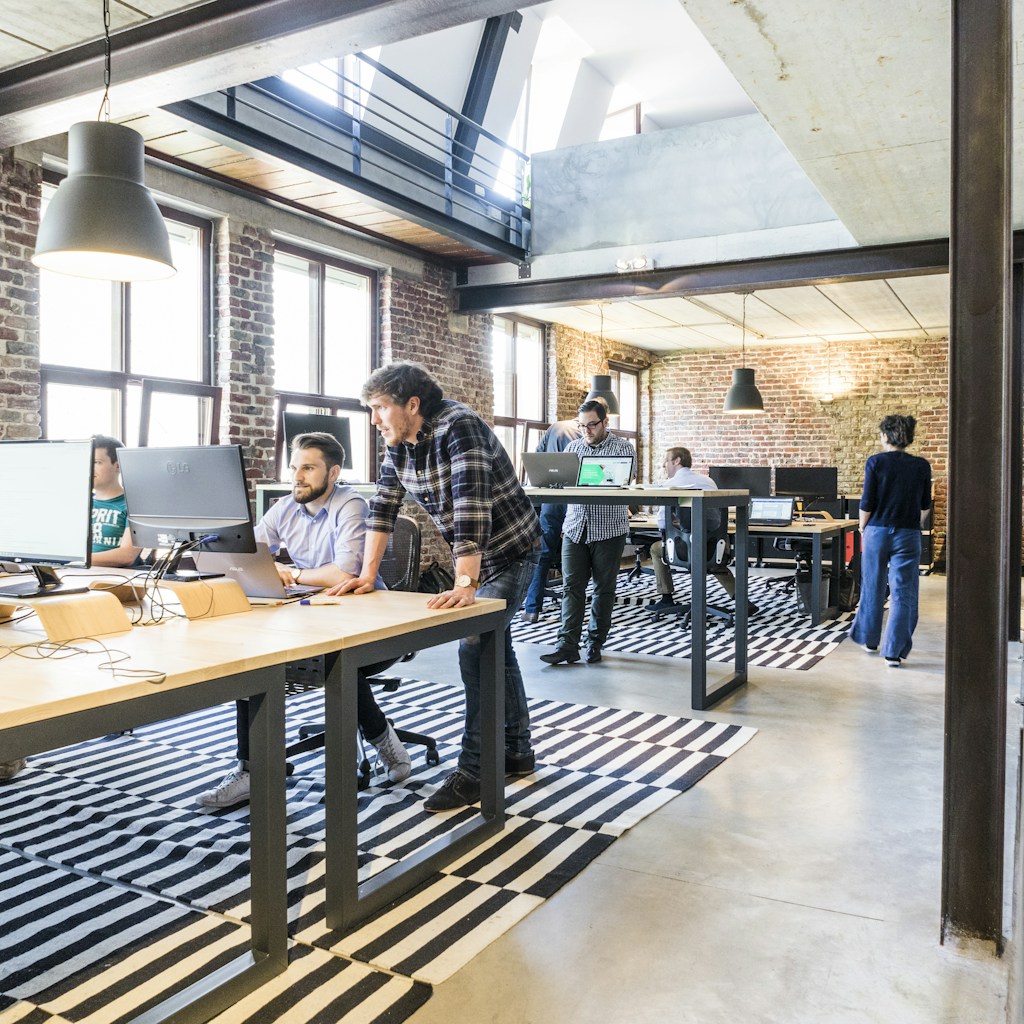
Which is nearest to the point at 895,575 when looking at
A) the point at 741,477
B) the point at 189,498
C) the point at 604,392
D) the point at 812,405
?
the point at 189,498

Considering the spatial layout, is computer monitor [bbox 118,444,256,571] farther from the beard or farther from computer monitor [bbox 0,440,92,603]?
the beard

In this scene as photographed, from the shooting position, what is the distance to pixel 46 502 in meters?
2.38

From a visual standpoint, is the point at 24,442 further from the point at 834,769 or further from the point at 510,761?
the point at 834,769

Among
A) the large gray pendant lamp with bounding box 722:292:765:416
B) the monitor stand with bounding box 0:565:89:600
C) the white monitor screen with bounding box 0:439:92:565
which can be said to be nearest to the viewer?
the white monitor screen with bounding box 0:439:92:565

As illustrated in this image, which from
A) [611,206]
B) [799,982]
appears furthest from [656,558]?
[799,982]

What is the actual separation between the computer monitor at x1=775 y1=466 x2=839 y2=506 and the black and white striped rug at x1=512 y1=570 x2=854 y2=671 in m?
3.35

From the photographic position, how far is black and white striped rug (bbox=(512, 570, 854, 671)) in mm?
5734

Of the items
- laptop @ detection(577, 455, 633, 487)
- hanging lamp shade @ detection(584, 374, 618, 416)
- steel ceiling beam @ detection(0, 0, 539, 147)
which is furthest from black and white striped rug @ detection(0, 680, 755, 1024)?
hanging lamp shade @ detection(584, 374, 618, 416)

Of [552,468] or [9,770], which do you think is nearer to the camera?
[9,770]

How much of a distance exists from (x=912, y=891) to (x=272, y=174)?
5.54 metres

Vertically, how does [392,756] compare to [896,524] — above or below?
below

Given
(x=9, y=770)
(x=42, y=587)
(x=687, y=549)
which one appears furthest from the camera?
(x=687, y=549)

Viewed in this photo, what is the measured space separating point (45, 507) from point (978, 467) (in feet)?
7.65

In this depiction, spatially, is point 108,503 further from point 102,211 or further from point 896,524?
point 896,524
